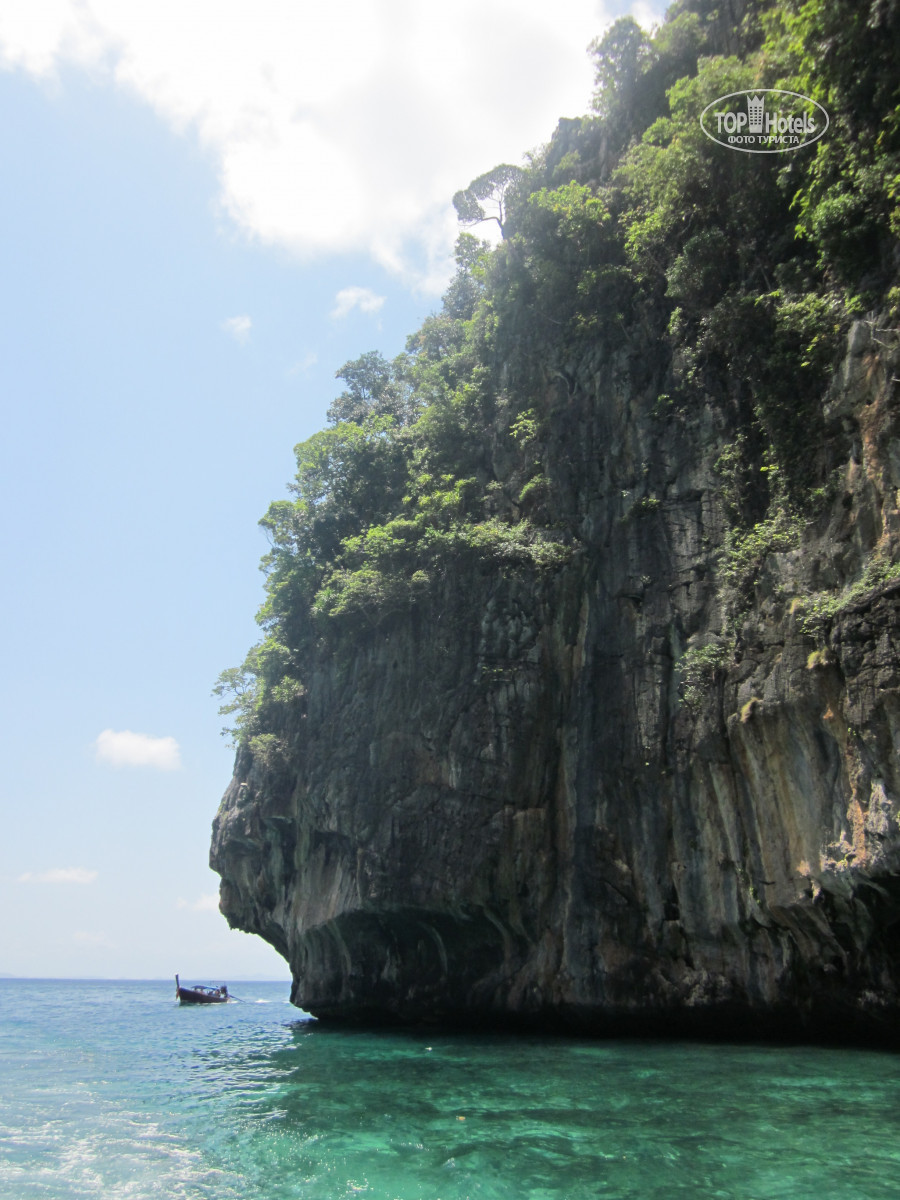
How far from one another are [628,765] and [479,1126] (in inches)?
309

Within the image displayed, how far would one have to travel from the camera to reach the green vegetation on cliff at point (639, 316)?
13.2 meters

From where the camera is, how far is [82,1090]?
14.1 meters

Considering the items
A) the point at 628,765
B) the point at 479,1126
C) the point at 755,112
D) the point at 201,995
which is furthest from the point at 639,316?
the point at 201,995

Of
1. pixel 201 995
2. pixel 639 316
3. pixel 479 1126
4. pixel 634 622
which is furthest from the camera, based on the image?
pixel 201 995

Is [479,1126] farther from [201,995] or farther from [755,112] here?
[201,995]

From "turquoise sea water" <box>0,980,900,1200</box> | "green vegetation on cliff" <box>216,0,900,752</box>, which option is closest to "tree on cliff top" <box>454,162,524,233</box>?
"green vegetation on cliff" <box>216,0,900,752</box>

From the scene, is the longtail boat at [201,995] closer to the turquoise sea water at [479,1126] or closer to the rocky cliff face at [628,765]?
the rocky cliff face at [628,765]

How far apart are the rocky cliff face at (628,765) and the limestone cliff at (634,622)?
0.21 feet

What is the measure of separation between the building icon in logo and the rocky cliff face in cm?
474

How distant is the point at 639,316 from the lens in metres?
19.0

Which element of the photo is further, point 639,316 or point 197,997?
point 197,997

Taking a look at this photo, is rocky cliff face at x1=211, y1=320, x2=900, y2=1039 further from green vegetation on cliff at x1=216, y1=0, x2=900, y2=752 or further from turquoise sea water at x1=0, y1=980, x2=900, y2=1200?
turquoise sea water at x1=0, y1=980, x2=900, y2=1200

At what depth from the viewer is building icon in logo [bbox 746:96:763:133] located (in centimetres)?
1538

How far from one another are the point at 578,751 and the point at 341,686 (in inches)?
295
